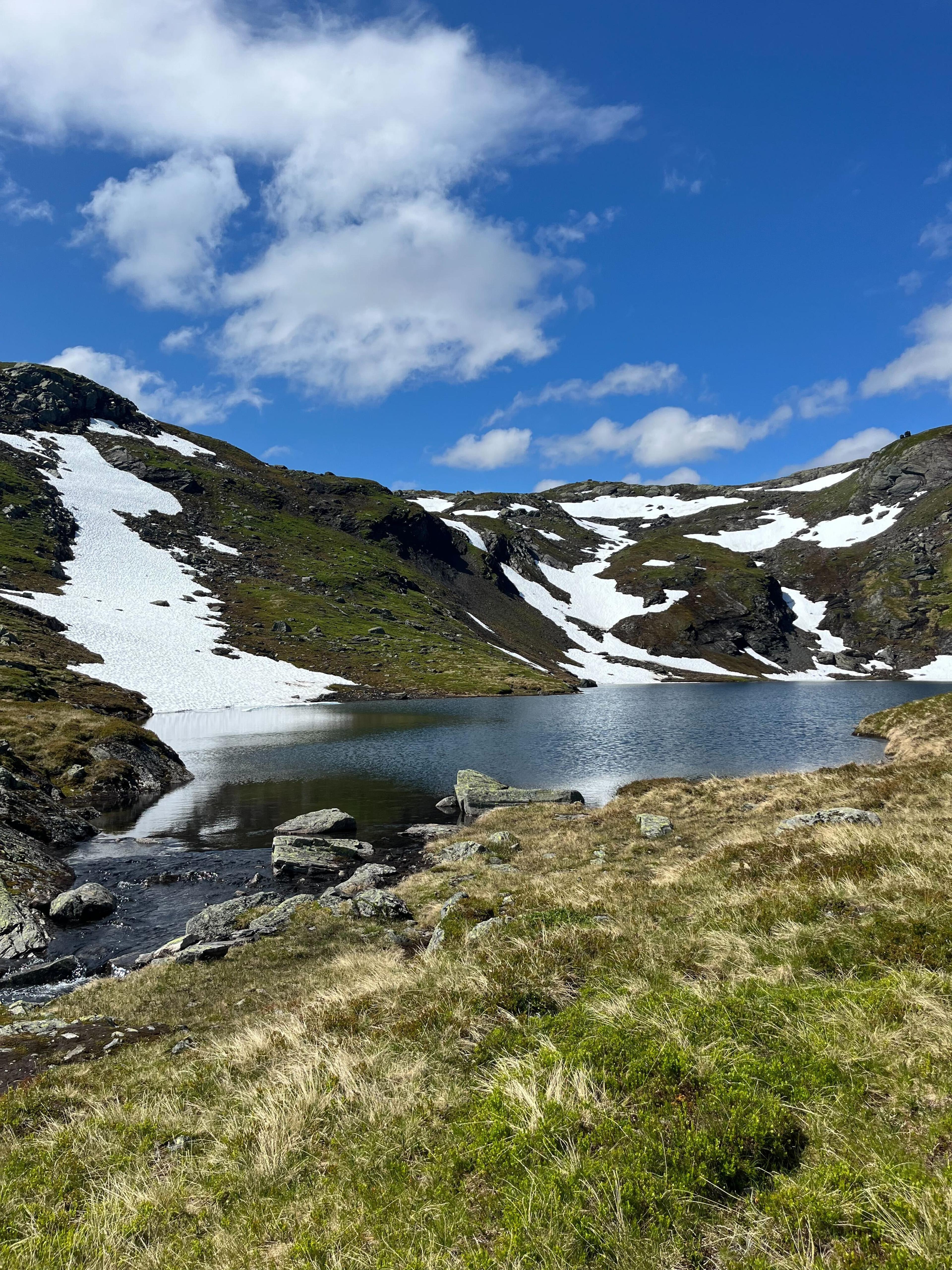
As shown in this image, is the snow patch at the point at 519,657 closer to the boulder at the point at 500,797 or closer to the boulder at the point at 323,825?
the boulder at the point at 500,797

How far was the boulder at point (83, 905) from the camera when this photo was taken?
21.4 meters

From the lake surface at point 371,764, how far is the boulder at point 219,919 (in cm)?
141

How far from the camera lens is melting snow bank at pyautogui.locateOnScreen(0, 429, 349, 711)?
311 feet

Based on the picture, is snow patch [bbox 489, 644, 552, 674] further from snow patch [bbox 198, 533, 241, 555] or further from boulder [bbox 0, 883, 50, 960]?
boulder [bbox 0, 883, 50, 960]

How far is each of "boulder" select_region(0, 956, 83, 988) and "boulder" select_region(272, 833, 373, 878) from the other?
9796 mm

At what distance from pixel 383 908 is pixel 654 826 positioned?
1251 cm

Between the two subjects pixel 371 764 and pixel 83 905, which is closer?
pixel 83 905

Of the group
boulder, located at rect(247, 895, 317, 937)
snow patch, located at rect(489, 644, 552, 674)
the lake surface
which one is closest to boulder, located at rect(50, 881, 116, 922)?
the lake surface

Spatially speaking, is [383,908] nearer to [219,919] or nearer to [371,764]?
[219,919]

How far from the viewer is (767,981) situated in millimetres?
8148

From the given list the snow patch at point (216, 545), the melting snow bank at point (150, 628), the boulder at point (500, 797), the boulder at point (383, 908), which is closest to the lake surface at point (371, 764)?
the boulder at point (500, 797)

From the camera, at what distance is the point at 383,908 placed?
66.0ft

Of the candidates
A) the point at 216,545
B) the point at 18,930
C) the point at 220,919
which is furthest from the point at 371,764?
the point at 216,545

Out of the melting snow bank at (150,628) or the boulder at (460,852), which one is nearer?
the boulder at (460,852)
